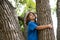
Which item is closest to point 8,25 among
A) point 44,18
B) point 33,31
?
point 33,31

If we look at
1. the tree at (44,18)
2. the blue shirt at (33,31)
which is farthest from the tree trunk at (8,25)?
the tree at (44,18)

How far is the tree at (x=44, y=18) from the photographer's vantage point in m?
3.84

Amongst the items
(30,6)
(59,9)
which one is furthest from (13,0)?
(59,9)

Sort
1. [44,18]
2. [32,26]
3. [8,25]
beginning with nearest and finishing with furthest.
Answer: [44,18] → [32,26] → [8,25]

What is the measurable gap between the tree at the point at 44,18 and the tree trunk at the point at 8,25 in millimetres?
642

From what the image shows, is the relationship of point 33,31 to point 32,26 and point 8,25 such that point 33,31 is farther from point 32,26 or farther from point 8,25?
point 8,25

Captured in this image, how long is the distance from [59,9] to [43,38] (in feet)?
7.00

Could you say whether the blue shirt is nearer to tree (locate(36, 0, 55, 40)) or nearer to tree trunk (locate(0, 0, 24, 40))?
tree (locate(36, 0, 55, 40))

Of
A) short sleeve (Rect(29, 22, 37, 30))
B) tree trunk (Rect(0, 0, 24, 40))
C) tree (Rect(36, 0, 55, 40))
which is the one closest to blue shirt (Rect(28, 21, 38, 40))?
short sleeve (Rect(29, 22, 37, 30))

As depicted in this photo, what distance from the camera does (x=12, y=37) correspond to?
14.2ft

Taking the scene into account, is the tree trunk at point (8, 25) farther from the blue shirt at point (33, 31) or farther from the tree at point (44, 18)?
the tree at point (44, 18)

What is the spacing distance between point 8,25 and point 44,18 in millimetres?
825

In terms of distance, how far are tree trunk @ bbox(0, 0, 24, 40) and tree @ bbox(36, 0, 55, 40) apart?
0.64 meters

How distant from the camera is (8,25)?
4352 mm
